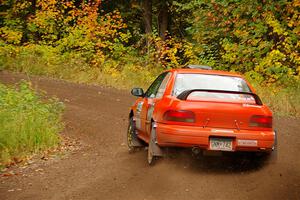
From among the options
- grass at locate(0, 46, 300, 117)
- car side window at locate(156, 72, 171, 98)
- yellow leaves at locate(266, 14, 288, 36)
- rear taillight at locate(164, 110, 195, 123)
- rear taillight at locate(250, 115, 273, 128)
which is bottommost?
grass at locate(0, 46, 300, 117)

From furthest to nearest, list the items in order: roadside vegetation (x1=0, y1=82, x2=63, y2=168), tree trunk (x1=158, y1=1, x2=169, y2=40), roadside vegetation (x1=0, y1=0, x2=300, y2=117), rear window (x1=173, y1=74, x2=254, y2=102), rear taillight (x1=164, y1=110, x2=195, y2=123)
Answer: tree trunk (x1=158, y1=1, x2=169, y2=40) < roadside vegetation (x1=0, y1=0, x2=300, y2=117) < roadside vegetation (x1=0, y1=82, x2=63, y2=168) < rear window (x1=173, y1=74, x2=254, y2=102) < rear taillight (x1=164, y1=110, x2=195, y2=123)

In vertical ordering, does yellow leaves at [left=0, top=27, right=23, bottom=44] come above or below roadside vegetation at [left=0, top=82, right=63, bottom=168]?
above

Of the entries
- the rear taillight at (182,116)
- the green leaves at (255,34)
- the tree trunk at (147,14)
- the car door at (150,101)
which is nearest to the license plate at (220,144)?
the rear taillight at (182,116)

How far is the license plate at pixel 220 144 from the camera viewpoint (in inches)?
297

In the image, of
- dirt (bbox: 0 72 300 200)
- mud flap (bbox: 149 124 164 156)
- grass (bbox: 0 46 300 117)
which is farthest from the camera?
grass (bbox: 0 46 300 117)

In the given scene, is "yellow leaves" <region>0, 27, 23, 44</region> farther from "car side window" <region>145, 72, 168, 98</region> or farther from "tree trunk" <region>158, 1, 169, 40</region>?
"car side window" <region>145, 72, 168, 98</region>

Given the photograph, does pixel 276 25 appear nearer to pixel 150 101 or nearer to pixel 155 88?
pixel 155 88

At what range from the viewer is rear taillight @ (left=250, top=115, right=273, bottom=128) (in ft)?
25.2

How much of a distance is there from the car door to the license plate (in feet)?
4.53

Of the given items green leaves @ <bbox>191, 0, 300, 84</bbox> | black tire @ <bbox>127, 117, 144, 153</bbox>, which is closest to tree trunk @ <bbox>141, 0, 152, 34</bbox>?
green leaves @ <bbox>191, 0, 300, 84</bbox>

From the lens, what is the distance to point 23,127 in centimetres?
1066

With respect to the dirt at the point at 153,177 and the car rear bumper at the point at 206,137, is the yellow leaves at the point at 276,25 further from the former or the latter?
the car rear bumper at the point at 206,137

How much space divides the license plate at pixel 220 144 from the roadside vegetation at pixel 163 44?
371 inches

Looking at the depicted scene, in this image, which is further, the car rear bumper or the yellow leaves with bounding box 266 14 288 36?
the yellow leaves with bounding box 266 14 288 36
